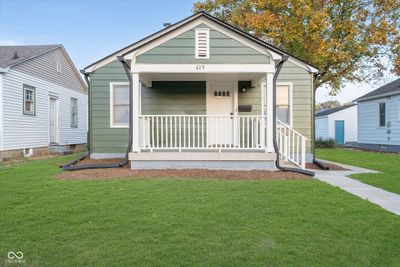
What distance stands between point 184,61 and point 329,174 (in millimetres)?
4827

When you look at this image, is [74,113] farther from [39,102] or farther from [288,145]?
[288,145]

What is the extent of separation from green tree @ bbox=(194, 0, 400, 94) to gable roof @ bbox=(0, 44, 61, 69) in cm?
1050

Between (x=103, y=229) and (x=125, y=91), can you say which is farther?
(x=125, y=91)

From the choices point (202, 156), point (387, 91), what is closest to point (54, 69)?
point (202, 156)

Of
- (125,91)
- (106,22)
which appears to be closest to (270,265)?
(125,91)

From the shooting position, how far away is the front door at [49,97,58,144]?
16188 millimetres

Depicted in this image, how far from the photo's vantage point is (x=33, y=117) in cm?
1427

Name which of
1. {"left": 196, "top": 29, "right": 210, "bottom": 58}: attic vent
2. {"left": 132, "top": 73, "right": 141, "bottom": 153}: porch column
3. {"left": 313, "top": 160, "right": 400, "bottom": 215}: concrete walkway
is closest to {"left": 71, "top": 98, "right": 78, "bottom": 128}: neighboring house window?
{"left": 132, "top": 73, "right": 141, "bottom": 153}: porch column

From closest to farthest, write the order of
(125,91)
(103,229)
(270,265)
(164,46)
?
(270,265)
(103,229)
(164,46)
(125,91)

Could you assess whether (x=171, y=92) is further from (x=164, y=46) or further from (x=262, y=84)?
(x=262, y=84)

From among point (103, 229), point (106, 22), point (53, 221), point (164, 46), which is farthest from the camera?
point (106, 22)

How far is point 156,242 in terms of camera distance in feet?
11.1

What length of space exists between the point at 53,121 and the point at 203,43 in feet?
37.5

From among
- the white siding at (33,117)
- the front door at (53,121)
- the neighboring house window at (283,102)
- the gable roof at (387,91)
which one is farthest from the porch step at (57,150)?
the gable roof at (387,91)
